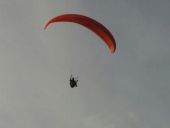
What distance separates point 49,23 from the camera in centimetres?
5091

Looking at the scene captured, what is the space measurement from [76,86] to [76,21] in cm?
873

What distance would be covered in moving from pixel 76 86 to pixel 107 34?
827 cm

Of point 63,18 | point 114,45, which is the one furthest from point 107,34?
point 63,18

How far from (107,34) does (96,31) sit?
1.74 metres

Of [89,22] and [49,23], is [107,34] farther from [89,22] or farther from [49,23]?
[49,23]

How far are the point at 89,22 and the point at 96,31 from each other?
1576 mm

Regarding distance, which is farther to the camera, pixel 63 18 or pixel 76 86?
pixel 76 86

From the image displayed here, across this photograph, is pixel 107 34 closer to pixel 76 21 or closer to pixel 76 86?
pixel 76 21

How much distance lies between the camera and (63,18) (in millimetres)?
51656

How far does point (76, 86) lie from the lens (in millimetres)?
55625

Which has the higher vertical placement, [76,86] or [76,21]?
[76,21]

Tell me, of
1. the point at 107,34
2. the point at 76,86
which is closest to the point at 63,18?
the point at 107,34

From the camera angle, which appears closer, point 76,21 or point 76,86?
point 76,21

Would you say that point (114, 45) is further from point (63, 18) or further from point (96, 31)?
point (63, 18)
